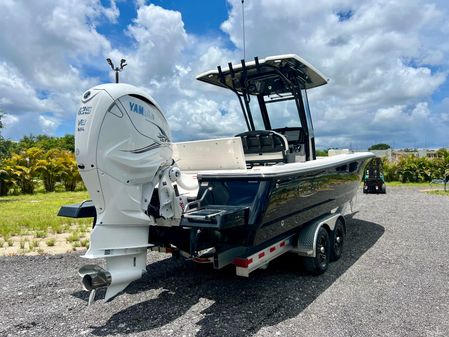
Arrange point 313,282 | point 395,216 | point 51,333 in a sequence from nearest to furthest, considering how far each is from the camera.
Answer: point 51,333
point 313,282
point 395,216

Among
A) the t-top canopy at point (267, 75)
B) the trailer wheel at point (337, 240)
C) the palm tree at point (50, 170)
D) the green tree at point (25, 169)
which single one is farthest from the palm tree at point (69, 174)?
the trailer wheel at point (337, 240)

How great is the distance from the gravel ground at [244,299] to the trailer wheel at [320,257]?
119 millimetres

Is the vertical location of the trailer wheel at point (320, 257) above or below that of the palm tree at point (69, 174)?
below

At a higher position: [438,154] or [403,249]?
[438,154]

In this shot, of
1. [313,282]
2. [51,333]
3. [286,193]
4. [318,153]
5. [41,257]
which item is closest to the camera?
[51,333]

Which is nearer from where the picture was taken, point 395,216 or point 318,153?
point 318,153

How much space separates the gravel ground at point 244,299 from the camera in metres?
3.49

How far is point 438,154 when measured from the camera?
2158 centimetres

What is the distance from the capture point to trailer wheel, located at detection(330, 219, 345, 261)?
5531mm

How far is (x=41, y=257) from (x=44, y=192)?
49.5 ft

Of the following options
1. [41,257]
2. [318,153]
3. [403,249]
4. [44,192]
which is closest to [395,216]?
[403,249]

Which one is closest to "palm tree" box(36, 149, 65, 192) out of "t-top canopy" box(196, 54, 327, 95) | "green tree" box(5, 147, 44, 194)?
"green tree" box(5, 147, 44, 194)

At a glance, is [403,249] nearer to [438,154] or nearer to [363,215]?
[363,215]

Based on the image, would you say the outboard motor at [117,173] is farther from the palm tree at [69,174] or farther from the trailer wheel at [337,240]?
the palm tree at [69,174]
